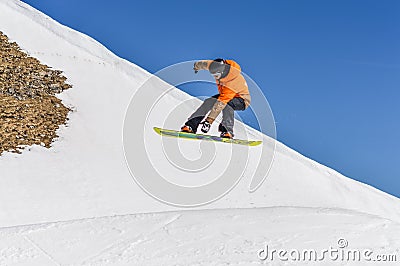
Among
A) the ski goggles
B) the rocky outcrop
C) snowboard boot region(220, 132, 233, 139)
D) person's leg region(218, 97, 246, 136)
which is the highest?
the rocky outcrop

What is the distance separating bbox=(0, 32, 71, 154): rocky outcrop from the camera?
608 inches

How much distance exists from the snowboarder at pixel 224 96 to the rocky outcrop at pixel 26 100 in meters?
6.55

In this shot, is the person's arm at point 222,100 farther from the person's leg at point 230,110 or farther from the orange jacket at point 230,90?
the person's leg at point 230,110

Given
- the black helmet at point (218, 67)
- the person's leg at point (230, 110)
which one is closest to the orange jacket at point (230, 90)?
the person's leg at point (230, 110)

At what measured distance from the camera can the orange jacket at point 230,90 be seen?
10445 millimetres

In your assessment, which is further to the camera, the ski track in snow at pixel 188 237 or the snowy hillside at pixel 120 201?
A: the snowy hillside at pixel 120 201

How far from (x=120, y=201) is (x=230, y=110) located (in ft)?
12.7

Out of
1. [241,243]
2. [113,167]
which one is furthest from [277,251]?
[113,167]

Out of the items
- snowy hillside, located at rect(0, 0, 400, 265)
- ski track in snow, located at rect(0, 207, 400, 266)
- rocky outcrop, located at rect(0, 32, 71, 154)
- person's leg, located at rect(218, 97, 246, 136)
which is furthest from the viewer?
rocky outcrop, located at rect(0, 32, 71, 154)

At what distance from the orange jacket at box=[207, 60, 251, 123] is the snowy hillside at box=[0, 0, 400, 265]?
252 centimetres

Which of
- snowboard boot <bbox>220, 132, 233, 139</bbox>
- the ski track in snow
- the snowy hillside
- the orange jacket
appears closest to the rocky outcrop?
the snowy hillside

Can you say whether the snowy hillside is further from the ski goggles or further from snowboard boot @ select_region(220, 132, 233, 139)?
the ski goggles

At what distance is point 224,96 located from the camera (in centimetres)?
1088

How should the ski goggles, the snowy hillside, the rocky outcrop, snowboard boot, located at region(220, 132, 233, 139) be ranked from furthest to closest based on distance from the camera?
the rocky outcrop, snowboard boot, located at region(220, 132, 233, 139), the ski goggles, the snowy hillside
